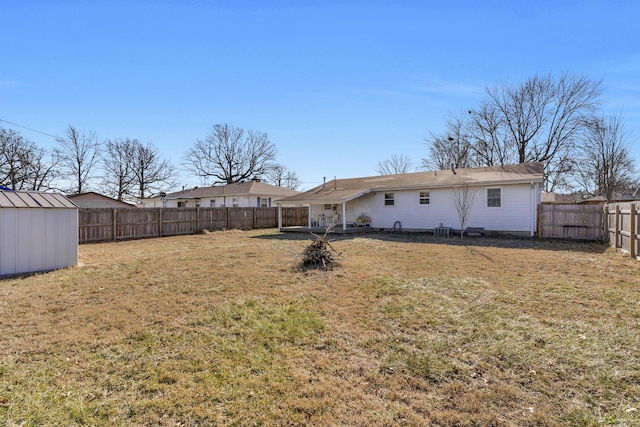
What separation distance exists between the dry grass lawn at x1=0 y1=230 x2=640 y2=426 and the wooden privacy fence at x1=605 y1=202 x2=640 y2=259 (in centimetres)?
310

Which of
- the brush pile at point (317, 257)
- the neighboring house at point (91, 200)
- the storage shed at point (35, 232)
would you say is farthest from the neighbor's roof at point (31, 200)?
the neighboring house at point (91, 200)

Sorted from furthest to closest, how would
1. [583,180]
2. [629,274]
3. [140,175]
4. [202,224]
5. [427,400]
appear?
[140,175] < [583,180] < [202,224] < [629,274] < [427,400]

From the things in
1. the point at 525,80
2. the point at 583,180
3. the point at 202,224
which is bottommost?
the point at 202,224

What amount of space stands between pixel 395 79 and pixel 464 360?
1275 cm

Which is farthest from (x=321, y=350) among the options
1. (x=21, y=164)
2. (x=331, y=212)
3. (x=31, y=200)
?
(x=21, y=164)

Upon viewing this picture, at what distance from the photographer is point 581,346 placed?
368 cm

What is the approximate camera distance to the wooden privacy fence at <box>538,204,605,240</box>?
1335 centimetres

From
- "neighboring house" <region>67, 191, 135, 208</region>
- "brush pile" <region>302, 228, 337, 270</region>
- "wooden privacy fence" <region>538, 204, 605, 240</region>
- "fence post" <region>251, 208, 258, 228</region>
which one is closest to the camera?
"brush pile" <region>302, 228, 337, 270</region>

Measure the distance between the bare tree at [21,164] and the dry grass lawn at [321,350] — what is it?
32681 millimetres

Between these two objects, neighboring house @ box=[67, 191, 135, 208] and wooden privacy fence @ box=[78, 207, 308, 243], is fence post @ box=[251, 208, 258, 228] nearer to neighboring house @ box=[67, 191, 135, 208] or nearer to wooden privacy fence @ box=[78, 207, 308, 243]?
wooden privacy fence @ box=[78, 207, 308, 243]

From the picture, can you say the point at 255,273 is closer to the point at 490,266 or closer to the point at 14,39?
the point at 490,266

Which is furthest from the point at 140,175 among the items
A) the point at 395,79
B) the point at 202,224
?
the point at 395,79

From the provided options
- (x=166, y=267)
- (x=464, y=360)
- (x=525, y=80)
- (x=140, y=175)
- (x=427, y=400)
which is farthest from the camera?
(x=140, y=175)

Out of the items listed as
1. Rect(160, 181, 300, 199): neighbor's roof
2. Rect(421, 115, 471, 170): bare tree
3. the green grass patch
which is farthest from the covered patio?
Rect(421, 115, 471, 170): bare tree
